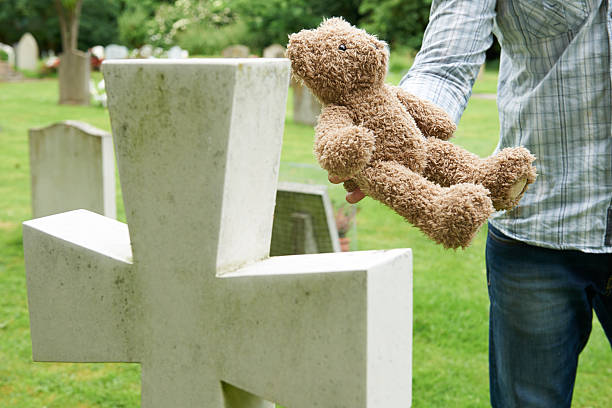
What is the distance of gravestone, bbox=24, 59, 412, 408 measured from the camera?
3.58ft

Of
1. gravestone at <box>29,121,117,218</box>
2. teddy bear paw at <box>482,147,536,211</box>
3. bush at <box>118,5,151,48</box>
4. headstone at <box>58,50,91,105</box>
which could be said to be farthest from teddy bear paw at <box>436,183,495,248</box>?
bush at <box>118,5,151,48</box>

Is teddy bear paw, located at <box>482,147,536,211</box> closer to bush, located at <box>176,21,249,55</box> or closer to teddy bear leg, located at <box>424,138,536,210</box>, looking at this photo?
teddy bear leg, located at <box>424,138,536,210</box>

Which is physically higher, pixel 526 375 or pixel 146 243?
pixel 146 243

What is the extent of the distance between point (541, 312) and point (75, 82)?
12.5m

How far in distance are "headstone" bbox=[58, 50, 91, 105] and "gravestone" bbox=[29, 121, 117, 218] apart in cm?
832

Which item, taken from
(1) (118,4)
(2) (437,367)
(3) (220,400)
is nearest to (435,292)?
(2) (437,367)

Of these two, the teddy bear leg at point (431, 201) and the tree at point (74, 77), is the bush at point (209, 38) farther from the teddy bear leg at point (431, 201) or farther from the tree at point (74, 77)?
the teddy bear leg at point (431, 201)

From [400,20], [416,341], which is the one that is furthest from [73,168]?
[400,20]

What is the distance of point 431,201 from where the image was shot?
1104mm

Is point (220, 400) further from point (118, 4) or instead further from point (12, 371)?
point (118, 4)

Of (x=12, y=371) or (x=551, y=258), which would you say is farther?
(x=12, y=371)

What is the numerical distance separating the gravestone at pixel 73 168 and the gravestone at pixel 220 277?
130 inches

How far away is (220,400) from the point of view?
1.27 meters

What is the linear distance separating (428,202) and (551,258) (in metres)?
0.73
